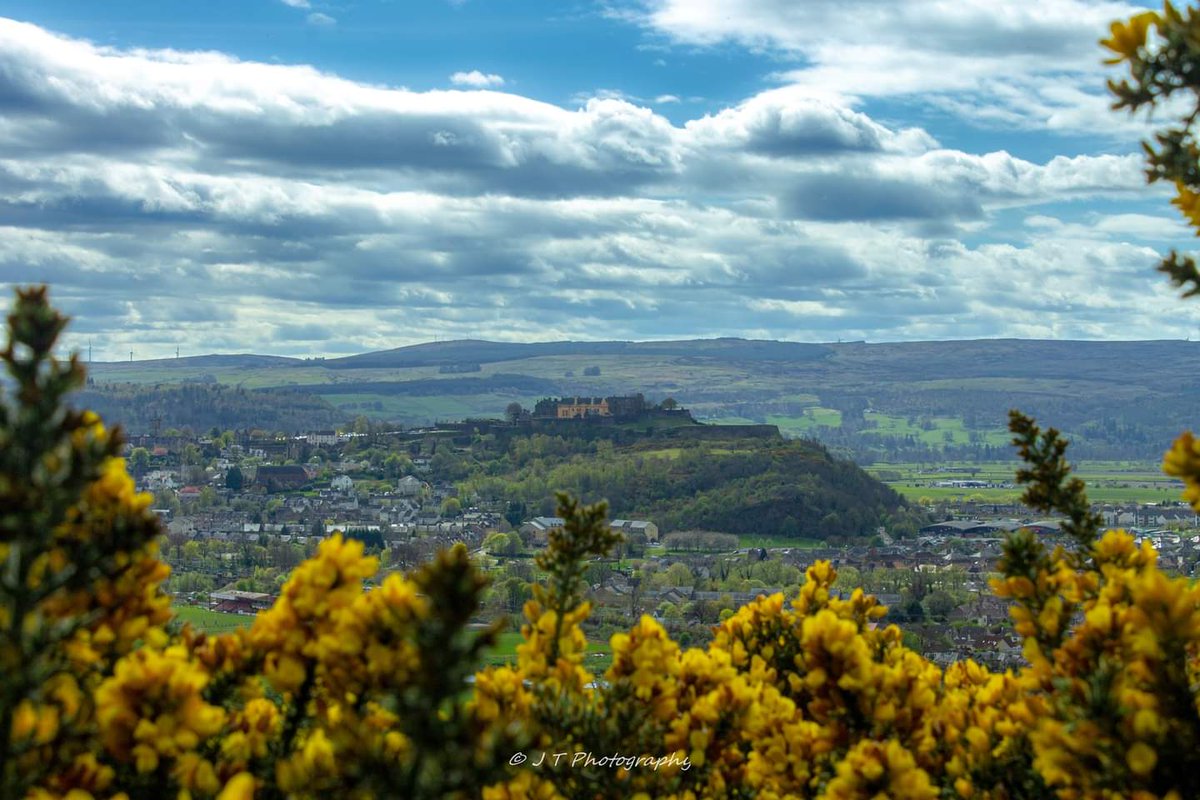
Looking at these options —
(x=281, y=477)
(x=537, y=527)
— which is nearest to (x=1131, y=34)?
(x=537, y=527)

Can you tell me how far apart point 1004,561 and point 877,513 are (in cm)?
14214

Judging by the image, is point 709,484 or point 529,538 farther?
point 709,484

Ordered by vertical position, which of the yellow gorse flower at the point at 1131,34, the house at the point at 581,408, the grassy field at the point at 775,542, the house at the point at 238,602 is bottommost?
the grassy field at the point at 775,542

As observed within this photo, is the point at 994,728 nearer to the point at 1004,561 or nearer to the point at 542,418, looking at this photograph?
the point at 1004,561

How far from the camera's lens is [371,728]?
6109 mm

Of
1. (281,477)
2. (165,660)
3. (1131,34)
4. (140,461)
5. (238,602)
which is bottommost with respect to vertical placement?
(281,477)

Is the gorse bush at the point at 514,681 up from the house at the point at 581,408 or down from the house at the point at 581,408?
up

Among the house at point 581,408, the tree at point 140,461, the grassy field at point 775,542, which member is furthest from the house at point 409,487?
the grassy field at point 775,542

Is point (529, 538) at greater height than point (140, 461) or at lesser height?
lesser

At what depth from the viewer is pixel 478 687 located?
729cm

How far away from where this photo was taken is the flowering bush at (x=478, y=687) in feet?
15.5

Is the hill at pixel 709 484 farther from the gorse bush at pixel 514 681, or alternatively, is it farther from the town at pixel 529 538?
the gorse bush at pixel 514 681

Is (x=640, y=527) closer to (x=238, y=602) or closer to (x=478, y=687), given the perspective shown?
(x=238, y=602)

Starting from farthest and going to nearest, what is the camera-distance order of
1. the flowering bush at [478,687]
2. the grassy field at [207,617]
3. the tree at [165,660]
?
the grassy field at [207,617] < the flowering bush at [478,687] < the tree at [165,660]
